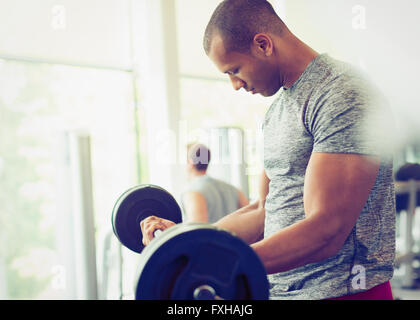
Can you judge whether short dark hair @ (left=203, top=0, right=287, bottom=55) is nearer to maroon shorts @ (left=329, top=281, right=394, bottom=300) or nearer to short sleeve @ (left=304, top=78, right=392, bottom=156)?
short sleeve @ (left=304, top=78, right=392, bottom=156)

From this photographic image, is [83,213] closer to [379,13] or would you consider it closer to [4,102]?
[4,102]

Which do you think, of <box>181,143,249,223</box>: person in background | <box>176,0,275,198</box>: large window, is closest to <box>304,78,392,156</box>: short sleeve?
<box>181,143,249,223</box>: person in background

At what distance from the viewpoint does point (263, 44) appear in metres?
0.94

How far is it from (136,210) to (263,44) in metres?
0.60

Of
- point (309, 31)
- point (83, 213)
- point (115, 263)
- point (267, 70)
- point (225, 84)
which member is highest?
point (309, 31)

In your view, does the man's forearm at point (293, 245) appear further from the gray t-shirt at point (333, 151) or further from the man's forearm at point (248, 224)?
the man's forearm at point (248, 224)

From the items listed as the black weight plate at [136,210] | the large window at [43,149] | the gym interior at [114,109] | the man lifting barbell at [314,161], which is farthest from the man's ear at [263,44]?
the large window at [43,149]

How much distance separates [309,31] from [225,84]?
95 centimetres

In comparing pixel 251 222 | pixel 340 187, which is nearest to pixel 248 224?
pixel 251 222

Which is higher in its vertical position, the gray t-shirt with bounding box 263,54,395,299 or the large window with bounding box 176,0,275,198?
the large window with bounding box 176,0,275,198

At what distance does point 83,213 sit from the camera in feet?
7.66

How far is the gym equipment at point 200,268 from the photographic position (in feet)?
2.13

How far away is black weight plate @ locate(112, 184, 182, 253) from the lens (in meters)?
1.23
